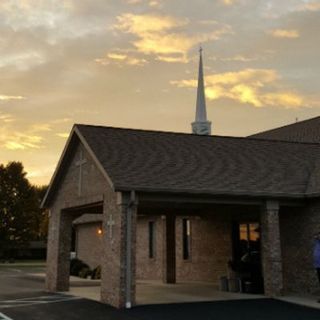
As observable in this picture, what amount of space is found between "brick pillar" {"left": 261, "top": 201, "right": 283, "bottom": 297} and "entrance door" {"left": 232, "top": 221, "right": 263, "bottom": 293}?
2.13 m

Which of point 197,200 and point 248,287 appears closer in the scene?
point 197,200

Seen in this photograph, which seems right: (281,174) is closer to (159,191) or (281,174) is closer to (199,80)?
(159,191)

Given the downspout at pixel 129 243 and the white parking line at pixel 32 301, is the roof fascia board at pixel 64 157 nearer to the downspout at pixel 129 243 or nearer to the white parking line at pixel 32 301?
the downspout at pixel 129 243

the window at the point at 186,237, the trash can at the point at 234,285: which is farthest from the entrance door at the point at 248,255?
the window at the point at 186,237

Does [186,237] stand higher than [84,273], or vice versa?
[186,237]

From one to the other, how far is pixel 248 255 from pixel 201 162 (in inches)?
199

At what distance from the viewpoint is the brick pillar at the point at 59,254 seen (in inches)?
808

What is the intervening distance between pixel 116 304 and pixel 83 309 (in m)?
0.95

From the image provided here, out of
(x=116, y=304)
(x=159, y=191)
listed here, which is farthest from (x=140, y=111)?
(x=116, y=304)

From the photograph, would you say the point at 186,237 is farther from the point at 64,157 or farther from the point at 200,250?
the point at 64,157

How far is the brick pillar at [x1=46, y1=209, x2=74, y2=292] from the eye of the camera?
20531 millimetres

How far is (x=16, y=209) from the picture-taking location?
199 ft

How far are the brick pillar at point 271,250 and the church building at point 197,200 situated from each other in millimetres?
32

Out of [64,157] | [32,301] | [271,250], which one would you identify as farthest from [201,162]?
[32,301]
